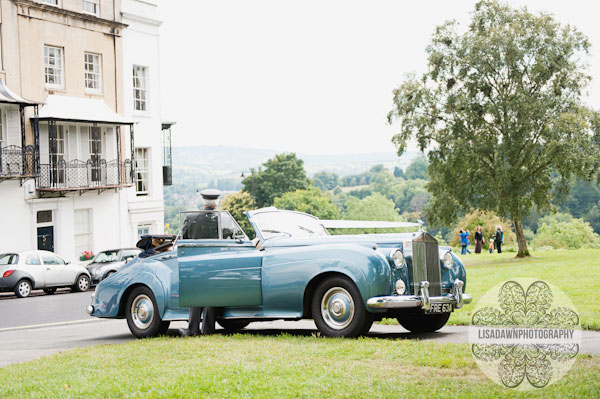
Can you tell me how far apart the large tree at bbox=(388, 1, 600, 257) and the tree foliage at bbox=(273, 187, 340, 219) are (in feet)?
199

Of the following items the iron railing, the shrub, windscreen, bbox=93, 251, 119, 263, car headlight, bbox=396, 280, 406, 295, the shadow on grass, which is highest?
the iron railing

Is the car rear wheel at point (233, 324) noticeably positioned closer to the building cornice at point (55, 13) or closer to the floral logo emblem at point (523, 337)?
the floral logo emblem at point (523, 337)

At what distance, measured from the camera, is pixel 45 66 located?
36406 mm

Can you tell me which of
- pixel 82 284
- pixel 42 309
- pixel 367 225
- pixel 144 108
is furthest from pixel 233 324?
pixel 144 108

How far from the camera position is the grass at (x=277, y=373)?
710cm

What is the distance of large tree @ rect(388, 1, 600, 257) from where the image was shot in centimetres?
4019

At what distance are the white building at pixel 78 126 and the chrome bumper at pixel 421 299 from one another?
26534 mm

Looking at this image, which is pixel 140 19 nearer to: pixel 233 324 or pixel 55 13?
pixel 55 13

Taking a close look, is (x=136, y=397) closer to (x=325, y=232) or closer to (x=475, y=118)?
(x=325, y=232)

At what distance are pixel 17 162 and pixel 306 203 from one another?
74588mm

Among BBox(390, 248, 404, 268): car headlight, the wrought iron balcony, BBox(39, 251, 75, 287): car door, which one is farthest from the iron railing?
BBox(390, 248, 404, 268): car headlight

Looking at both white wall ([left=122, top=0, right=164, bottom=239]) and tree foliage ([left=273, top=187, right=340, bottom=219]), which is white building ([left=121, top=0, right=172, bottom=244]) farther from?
tree foliage ([left=273, top=187, right=340, bottom=219])

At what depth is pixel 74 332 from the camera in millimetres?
14930

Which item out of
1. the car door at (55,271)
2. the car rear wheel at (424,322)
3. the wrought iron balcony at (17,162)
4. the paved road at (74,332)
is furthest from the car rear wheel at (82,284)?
the car rear wheel at (424,322)
